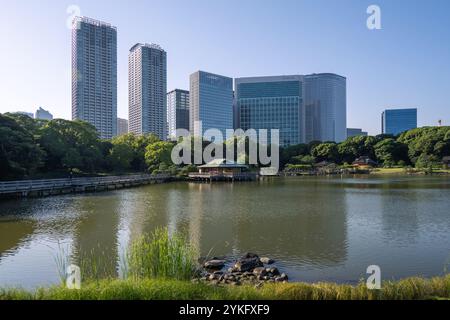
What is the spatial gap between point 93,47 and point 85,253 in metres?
56.9

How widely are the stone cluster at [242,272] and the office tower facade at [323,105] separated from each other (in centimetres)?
14330

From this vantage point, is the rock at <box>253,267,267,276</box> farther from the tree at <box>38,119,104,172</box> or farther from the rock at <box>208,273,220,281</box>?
the tree at <box>38,119,104,172</box>

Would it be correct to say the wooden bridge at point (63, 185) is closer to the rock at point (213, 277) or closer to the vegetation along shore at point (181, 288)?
the rock at point (213, 277)

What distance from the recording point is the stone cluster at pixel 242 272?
32.0 ft

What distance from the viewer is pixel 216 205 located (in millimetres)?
25906

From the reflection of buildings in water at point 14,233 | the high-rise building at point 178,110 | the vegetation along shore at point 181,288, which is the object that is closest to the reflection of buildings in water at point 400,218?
the vegetation along shore at point 181,288

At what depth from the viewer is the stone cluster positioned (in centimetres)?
974

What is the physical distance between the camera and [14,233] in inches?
641

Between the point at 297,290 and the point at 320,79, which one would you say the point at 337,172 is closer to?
the point at 297,290

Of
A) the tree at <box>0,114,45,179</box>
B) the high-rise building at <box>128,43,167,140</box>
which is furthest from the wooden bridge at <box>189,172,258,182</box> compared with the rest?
the high-rise building at <box>128,43,167,140</box>

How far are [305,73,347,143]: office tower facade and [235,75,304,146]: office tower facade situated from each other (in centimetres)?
1240

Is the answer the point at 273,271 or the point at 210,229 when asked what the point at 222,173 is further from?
the point at 273,271

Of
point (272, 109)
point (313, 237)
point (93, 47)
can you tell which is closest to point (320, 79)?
point (272, 109)
